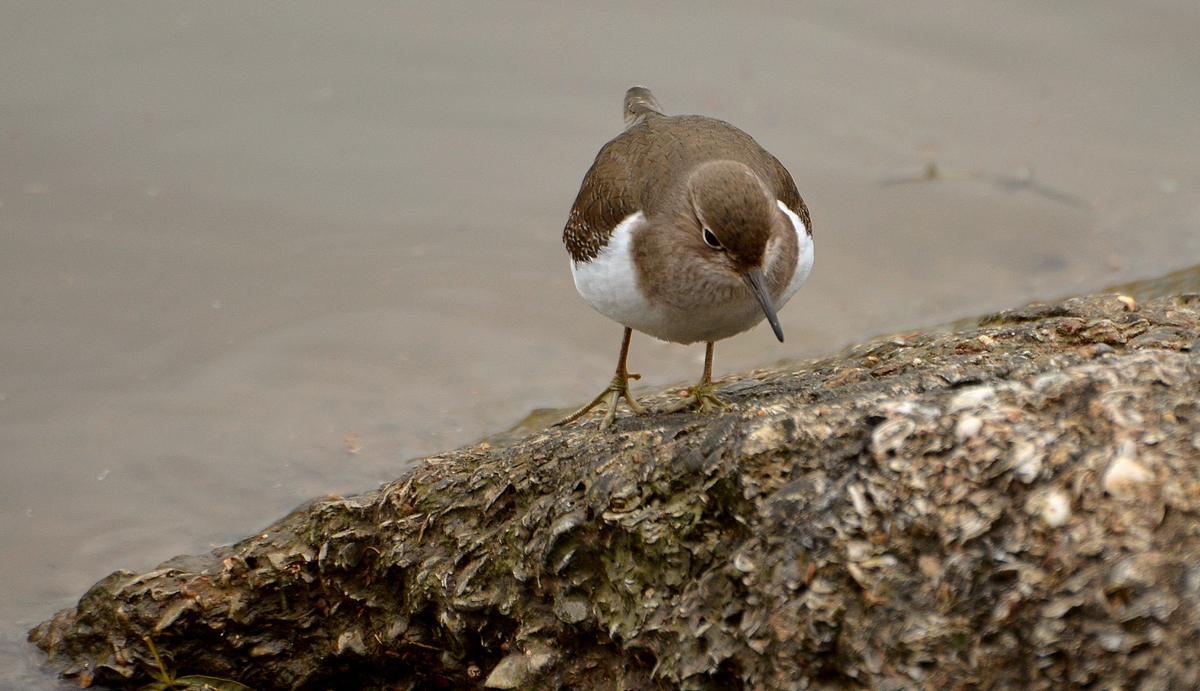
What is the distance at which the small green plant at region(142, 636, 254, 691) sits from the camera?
3.80 m

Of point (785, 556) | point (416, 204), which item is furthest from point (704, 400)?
point (416, 204)

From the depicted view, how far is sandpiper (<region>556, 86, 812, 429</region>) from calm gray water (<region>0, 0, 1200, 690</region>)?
6.16 feet

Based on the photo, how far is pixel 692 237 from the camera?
4.17 m

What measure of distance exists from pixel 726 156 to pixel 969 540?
252cm

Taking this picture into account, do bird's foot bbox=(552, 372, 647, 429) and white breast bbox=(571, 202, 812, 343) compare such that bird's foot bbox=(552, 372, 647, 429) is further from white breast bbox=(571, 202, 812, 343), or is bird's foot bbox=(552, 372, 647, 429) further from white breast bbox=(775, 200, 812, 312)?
white breast bbox=(775, 200, 812, 312)

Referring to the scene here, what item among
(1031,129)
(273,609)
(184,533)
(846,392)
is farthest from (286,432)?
(1031,129)

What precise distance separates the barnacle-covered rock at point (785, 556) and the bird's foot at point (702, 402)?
535mm

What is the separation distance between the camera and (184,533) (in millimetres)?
5199

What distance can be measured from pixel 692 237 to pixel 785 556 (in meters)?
1.92

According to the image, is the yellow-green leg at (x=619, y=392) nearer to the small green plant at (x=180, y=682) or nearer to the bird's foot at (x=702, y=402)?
the bird's foot at (x=702, y=402)

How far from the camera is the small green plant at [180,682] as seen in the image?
380cm

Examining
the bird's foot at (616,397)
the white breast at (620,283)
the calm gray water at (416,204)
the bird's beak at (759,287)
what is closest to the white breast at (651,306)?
the white breast at (620,283)

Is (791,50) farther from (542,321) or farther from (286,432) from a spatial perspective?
(286,432)

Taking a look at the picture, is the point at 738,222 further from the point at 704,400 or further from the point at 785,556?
the point at 785,556
